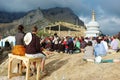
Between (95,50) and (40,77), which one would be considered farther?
(95,50)

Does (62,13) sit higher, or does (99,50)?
(62,13)

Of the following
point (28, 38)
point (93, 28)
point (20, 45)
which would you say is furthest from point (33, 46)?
point (93, 28)

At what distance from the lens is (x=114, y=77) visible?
591 inches

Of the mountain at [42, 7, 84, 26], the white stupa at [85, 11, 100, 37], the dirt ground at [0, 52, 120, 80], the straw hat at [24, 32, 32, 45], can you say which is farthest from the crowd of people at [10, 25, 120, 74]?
the mountain at [42, 7, 84, 26]

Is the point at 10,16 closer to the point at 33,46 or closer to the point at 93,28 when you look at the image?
the point at 93,28

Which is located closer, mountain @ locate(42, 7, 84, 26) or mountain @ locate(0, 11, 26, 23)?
mountain @ locate(42, 7, 84, 26)

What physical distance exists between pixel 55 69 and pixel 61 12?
12570 centimetres

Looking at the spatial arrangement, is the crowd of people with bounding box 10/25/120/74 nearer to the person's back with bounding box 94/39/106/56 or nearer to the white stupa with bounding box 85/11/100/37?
the person's back with bounding box 94/39/106/56

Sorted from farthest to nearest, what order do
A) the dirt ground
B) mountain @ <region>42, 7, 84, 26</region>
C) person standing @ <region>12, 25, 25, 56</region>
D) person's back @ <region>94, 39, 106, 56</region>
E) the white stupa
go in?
mountain @ <region>42, 7, 84, 26</region> < the white stupa < person's back @ <region>94, 39, 106, 56</region> < person standing @ <region>12, 25, 25, 56</region> < the dirt ground

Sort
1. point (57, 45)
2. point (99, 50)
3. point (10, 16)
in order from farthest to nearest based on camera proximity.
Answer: point (10, 16)
point (57, 45)
point (99, 50)

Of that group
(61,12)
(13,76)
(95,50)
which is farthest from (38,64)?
(61,12)

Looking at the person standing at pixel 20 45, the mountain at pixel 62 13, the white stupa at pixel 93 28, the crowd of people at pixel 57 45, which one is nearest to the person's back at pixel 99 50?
the crowd of people at pixel 57 45

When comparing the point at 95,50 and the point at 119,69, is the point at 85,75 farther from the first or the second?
the point at 95,50

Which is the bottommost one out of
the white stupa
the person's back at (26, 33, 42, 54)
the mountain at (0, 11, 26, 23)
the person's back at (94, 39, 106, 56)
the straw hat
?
Answer: the person's back at (94, 39, 106, 56)
